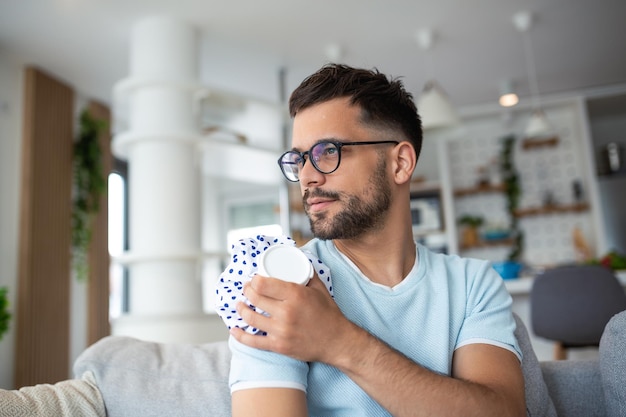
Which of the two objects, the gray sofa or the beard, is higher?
the beard

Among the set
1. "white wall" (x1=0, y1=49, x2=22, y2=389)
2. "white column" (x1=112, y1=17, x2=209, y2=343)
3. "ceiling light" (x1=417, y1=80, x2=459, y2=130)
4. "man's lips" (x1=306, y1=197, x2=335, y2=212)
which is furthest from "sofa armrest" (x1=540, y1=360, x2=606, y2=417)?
"white wall" (x1=0, y1=49, x2=22, y2=389)

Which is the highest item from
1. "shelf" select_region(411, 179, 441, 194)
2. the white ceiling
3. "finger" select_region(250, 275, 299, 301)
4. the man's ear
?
the white ceiling

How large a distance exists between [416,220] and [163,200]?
3.36m

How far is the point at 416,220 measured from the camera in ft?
20.1

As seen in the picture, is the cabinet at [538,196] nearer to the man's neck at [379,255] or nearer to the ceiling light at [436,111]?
the ceiling light at [436,111]

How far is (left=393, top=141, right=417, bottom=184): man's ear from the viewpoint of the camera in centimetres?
122

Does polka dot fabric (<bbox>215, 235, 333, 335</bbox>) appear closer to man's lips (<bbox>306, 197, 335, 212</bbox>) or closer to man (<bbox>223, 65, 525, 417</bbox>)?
man (<bbox>223, 65, 525, 417</bbox>)

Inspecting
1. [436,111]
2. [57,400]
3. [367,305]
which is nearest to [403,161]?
[367,305]

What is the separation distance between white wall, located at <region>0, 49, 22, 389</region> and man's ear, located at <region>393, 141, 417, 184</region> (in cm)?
390

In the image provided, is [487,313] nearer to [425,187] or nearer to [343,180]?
[343,180]

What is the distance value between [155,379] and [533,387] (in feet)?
2.85

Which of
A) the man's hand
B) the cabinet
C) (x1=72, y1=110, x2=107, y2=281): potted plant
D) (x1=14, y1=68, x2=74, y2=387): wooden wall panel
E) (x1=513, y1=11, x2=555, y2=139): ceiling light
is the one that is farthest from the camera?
the cabinet

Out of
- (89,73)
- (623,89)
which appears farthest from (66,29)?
(623,89)

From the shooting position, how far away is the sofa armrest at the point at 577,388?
136 cm
